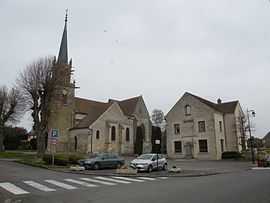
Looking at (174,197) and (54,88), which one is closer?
(174,197)

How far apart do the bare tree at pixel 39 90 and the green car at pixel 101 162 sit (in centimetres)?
1089

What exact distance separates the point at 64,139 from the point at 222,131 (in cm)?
2712

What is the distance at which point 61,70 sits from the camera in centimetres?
3609

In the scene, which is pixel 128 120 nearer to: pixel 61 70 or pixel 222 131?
pixel 222 131

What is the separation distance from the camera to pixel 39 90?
111 ft

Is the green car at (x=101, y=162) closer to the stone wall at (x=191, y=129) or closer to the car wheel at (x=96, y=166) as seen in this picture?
the car wheel at (x=96, y=166)

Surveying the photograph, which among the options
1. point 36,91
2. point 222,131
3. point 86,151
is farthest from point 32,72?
point 222,131

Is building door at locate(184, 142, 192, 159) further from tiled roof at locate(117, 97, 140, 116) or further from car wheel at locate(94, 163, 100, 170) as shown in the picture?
car wheel at locate(94, 163, 100, 170)

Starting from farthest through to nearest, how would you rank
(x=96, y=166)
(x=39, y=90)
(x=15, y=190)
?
(x=39, y=90), (x=96, y=166), (x=15, y=190)

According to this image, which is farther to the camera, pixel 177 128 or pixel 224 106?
pixel 224 106

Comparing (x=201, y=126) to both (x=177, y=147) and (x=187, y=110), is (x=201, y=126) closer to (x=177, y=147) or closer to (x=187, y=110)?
(x=187, y=110)

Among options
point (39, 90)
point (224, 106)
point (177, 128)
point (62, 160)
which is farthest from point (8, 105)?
point (224, 106)

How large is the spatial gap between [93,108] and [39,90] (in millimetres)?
24422

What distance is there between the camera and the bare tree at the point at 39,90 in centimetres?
3384
